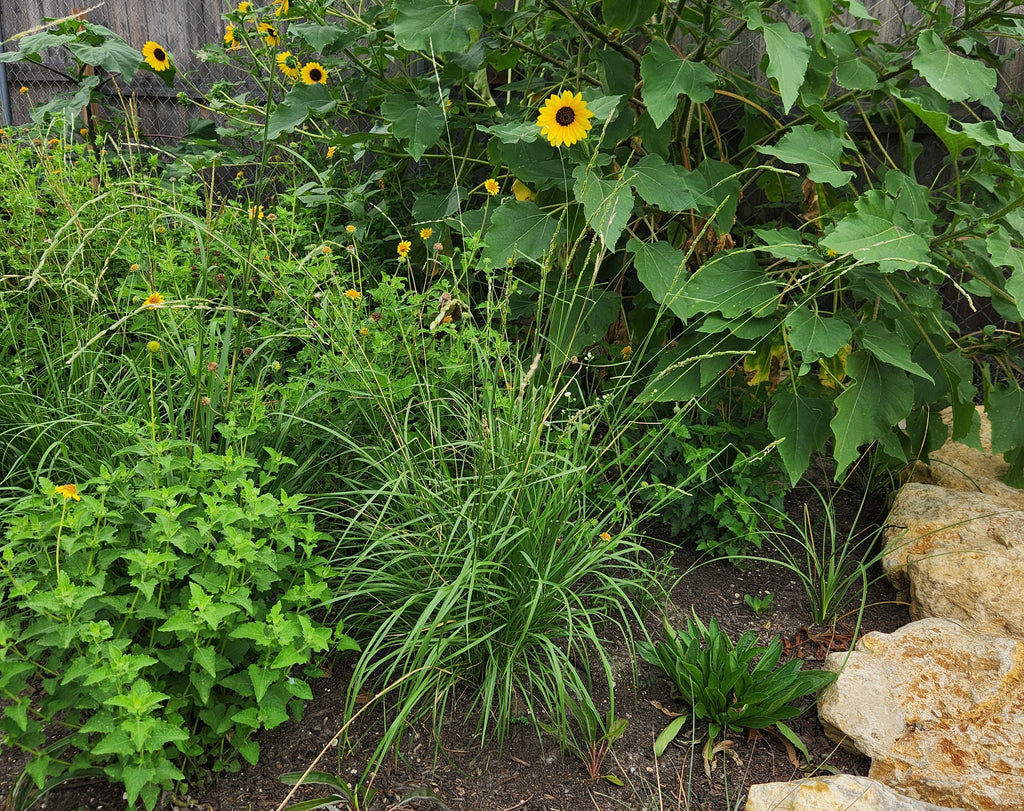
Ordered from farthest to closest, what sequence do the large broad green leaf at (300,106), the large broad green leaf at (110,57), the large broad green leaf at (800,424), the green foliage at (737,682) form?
1. the large broad green leaf at (110,57)
2. the large broad green leaf at (300,106)
3. the large broad green leaf at (800,424)
4. the green foliage at (737,682)

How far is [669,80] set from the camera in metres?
2.14

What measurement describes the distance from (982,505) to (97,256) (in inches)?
111

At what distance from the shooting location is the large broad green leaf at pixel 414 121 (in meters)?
2.38

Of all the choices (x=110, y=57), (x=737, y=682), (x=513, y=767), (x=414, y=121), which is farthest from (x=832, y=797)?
(x=110, y=57)

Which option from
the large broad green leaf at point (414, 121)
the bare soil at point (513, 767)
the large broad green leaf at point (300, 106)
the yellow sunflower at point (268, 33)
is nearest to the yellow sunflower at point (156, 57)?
the yellow sunflower at point (268, 33)

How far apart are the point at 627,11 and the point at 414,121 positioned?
2.28ft

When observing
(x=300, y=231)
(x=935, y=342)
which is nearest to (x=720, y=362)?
(x=935, y=342)

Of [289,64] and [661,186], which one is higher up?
[289,64]

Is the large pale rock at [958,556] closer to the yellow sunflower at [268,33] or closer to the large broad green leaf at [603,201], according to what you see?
the large broad green leaf at [603,201]

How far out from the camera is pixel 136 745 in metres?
1.32

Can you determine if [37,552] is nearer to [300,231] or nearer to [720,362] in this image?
[300,231]

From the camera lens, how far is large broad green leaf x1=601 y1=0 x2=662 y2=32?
83.4 inches

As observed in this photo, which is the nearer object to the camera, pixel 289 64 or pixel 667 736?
pixel 667 736

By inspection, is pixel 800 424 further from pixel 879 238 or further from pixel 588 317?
pixel 588 317
